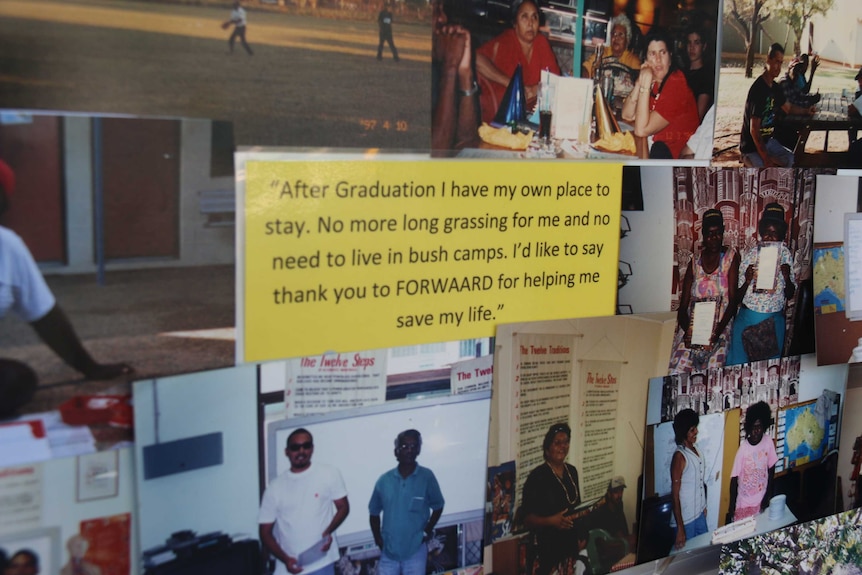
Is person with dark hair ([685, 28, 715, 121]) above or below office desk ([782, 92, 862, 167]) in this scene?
above

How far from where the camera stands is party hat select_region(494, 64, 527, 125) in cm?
88

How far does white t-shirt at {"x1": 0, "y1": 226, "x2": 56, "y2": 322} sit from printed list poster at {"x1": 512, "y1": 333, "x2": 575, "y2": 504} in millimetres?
532

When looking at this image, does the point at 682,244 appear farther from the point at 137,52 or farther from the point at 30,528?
the point at 30,528

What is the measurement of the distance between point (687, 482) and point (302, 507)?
1.93ft

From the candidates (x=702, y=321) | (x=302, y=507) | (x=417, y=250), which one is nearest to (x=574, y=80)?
(x=417, y=250)

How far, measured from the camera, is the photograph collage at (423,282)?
2.34 feet

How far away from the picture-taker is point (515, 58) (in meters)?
0.88

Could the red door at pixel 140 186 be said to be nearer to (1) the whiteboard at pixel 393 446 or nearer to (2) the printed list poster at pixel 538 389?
(1) the whiteboard at pixel 393 446

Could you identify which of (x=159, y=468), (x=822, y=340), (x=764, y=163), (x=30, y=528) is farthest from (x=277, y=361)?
(x=822, y=340)

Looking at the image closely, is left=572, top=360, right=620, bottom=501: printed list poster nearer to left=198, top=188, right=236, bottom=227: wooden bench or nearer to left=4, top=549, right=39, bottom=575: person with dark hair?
left=198, top=188, right=236, bottom=227: wooden bench

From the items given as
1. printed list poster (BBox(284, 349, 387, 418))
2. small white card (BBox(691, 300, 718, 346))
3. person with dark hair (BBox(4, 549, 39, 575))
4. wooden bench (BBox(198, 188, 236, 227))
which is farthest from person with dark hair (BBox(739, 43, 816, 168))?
person with dark hair (BBox(4, 549, 39, 575))

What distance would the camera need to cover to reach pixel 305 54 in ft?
2.52

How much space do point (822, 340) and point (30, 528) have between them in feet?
3.59

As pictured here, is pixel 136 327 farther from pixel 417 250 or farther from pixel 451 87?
pixel 451 87
